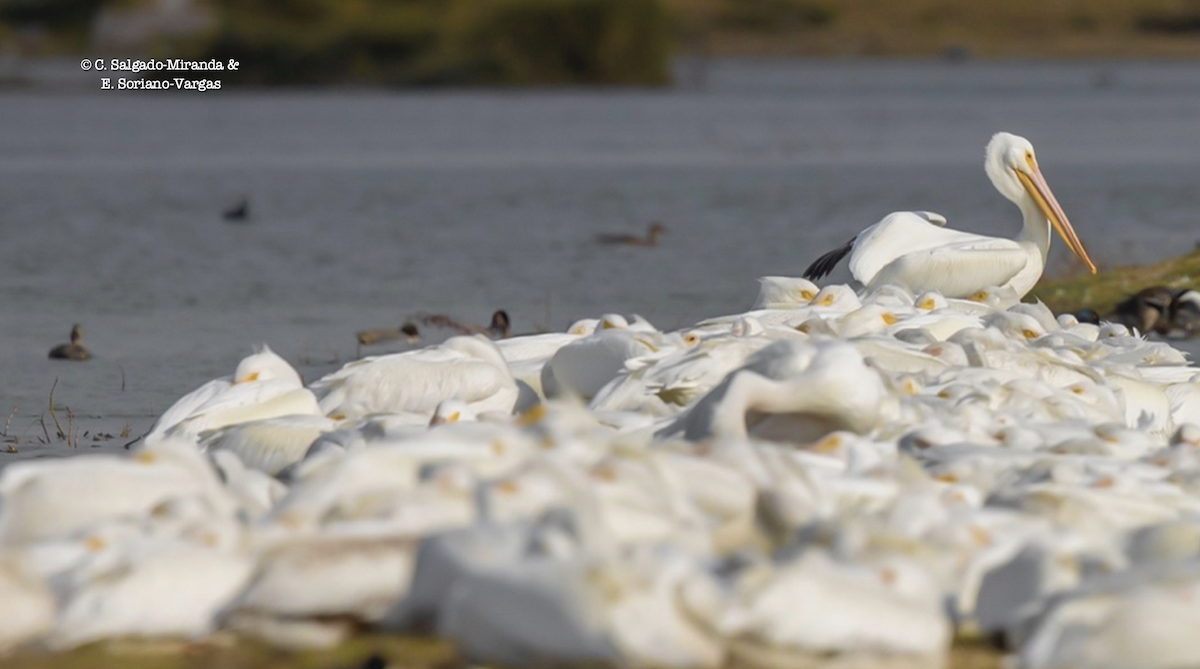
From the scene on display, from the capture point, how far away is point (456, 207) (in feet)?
64.3

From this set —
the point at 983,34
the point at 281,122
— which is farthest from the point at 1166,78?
the point at 281,122

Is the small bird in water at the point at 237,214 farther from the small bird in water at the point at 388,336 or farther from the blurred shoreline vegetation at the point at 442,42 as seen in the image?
the blurred shoreline vegetation at the point at 442,42

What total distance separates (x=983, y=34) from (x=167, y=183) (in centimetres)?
5945

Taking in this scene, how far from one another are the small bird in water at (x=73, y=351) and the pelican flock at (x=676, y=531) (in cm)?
329

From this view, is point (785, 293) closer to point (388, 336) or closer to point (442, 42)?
point (388, 336)

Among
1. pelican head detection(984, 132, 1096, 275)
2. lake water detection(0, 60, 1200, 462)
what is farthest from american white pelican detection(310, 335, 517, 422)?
pelican head detection(984, 132, 1096, 275)

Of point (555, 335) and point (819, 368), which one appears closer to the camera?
point (819, 368)

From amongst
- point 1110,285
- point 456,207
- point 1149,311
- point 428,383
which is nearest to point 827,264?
point 1149,311

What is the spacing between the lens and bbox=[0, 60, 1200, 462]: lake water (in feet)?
33.4

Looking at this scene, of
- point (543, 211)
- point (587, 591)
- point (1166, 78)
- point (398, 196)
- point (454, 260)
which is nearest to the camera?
point (587, 591)

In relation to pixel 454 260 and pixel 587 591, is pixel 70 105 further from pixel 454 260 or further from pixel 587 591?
pixel 587 591

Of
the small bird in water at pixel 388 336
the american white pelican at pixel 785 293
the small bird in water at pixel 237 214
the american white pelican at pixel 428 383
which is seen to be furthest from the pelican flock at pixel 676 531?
the small bird in water at pixel 237 214

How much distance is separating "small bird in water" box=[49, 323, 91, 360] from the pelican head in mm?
4004

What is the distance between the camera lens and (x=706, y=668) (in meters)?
3.52
